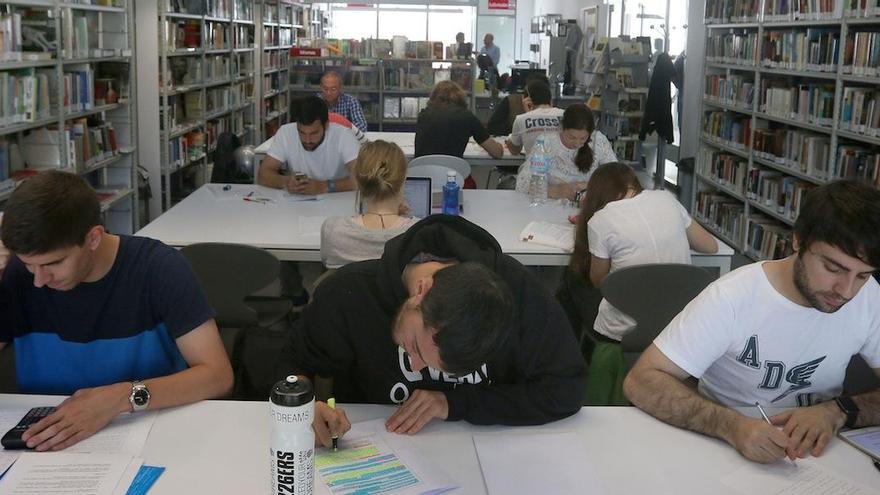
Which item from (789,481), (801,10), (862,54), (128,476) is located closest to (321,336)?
(128,476)

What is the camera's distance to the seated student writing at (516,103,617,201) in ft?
15.5

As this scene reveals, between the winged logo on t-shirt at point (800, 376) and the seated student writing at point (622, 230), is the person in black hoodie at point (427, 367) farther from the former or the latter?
the seated student writing at point (622, 230)

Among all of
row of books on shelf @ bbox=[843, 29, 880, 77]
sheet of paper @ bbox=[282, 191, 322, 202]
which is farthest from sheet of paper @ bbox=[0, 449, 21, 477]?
row of books on shelf @ bbox=[843, 29, 880, 77]

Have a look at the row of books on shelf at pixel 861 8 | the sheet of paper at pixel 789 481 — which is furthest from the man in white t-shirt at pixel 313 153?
the sheet of paper at pixel 789 481

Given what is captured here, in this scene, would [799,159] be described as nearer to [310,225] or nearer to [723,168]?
[723,168]

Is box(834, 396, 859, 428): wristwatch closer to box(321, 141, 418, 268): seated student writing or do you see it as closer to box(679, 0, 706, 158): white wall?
box(321, 141, 418, 268): seated student writing

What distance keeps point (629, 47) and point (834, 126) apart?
4353mm

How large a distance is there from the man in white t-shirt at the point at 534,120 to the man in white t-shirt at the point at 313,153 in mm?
1866

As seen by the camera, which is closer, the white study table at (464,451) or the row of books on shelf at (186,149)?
the white study table at (464,451)

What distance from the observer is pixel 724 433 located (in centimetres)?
175

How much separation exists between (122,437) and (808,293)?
56.7 inches

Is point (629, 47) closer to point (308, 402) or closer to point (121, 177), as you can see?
point (121, 177)

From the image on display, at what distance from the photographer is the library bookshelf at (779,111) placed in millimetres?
5043

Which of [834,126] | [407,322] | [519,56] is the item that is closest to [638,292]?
[407,322]
